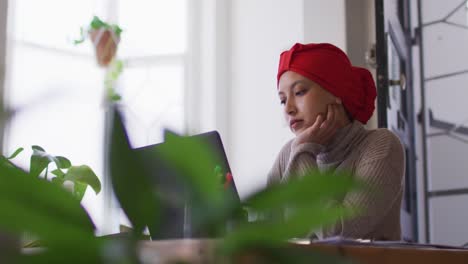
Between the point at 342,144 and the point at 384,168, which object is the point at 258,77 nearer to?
the point at 342,144

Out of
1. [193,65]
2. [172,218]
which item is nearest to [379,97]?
[193,65]

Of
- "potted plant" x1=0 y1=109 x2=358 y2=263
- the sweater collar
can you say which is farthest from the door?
"potted plant" x1=0 y1=109 x2=358 y2=263

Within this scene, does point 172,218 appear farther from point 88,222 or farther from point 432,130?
point 432,130

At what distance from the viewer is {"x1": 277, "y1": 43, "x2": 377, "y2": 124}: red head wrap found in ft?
6.52

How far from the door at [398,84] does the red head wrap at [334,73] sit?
110 centimetres

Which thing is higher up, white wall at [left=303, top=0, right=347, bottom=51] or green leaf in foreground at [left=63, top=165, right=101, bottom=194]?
white wall at [left=303, top=0, right=347, bottom=51]

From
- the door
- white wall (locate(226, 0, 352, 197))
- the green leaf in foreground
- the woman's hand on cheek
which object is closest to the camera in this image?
the green leaf in foreground

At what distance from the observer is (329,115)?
2020 millimetres

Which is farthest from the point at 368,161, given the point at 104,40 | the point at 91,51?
the point at 91,51

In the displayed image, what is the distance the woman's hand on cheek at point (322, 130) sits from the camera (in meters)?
1.98

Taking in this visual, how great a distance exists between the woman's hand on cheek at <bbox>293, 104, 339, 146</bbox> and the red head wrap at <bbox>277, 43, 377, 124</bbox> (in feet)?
0.16

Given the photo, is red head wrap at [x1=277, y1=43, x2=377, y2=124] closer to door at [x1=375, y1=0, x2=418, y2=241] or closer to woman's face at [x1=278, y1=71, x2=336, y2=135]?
woman's face at [x1=278, y1=71, x2=336, y2=135]

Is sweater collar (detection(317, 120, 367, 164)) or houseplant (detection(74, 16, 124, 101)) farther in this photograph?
houseplant (detection(74, 16, 124, 101))

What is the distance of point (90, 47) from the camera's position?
13.1 feet
